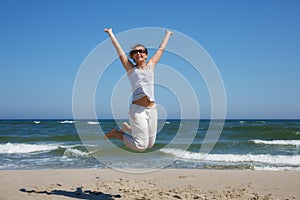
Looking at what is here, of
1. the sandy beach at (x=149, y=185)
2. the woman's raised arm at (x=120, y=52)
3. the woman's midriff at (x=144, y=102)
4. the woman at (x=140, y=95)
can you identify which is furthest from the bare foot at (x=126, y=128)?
the sandy beach at (x=149, y=185)

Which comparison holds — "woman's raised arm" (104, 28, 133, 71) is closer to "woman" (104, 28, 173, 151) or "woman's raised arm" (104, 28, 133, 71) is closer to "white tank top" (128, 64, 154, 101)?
"woman" (104, 28, 173, 151)

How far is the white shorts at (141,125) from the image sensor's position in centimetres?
547

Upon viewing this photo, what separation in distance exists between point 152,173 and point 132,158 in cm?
414

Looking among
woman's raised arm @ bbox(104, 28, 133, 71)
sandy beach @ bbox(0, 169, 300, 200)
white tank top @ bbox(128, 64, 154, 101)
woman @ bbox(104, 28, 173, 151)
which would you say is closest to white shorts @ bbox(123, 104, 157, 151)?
woman @ bbox(104, 28, 173, 151)

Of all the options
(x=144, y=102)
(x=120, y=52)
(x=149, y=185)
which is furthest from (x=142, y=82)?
(x=149, y=185)

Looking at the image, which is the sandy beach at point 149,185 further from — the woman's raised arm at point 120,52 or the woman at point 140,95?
the woman's raised arm at point 120,52

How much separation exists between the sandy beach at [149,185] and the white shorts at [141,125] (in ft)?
4.97

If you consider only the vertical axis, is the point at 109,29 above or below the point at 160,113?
above

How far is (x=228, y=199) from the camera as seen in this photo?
21.1ft

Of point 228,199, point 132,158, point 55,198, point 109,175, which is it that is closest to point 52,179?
point 109,175

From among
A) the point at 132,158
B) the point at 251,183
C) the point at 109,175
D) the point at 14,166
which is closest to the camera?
the point at 251,183

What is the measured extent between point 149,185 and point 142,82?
3.38 metres

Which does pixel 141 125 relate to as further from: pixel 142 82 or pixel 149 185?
pixel 149 185

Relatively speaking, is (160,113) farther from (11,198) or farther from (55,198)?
(11,198)
